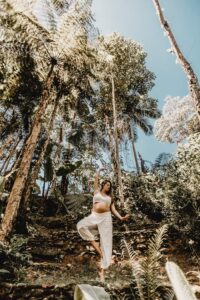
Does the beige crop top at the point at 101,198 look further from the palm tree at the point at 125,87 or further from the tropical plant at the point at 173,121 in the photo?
the tropical plant at the point at 173,121

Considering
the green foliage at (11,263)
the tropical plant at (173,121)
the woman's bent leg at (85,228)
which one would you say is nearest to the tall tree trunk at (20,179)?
the green foliage at (11,263)

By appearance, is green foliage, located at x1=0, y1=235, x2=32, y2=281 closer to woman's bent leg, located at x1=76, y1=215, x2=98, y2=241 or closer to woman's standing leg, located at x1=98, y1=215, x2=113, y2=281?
woman's bent leg, located at x1=76, y1=215, x2=98, y2=241

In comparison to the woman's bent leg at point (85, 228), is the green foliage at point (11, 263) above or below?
below

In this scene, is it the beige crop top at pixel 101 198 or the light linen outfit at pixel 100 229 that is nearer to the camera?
the light linen outfit at pixel 100 229

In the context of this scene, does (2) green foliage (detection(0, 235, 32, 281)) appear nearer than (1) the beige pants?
Yes

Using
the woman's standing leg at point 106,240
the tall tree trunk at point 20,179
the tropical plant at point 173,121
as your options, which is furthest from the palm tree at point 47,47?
the tropical plant at point 173,121

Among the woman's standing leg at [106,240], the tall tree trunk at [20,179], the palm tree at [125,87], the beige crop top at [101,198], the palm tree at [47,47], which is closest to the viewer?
the woman's standing leg at [106,240]

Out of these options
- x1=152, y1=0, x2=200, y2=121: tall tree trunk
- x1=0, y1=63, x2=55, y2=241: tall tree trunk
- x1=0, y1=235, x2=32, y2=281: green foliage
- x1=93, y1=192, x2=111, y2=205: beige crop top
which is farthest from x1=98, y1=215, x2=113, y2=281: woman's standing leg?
x1=152, y1=0, x2=200, y2=121: tall tree trunk

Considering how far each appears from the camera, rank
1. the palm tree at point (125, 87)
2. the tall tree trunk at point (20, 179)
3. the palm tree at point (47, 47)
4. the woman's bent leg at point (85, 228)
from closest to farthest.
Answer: the woman's bent leg at point (85, 228) → the tall tree trunk at point (20, 179) → the palm tree at point (47, 47) → the palm tree at point (125, 87)

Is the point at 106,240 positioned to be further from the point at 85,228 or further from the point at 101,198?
the point at 101,198

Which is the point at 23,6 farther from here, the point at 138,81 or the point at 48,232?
the point at 138,81

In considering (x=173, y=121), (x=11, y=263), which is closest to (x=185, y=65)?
(x=11, y=263)

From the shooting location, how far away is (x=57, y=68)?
1228cm

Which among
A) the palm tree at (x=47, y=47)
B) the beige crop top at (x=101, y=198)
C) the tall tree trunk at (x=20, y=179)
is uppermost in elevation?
the palm tree at (x=47, y=47)
